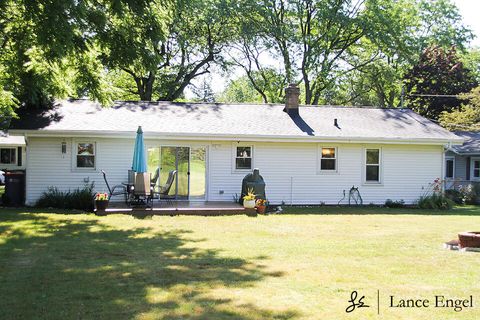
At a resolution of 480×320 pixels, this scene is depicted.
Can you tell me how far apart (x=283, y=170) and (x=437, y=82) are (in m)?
22.5

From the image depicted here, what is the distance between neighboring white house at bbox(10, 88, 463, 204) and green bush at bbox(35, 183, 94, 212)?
0.31 metres

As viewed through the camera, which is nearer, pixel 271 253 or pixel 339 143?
pixel 271 253

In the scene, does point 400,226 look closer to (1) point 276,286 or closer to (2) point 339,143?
(2) point 339,143

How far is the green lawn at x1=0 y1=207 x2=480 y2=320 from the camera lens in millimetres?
5512

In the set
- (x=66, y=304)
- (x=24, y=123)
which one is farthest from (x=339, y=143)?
(x=66, y=304)

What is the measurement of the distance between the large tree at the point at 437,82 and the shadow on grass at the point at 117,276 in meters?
29.7

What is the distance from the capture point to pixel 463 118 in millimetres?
30156

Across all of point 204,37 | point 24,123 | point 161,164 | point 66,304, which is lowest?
point 66,304

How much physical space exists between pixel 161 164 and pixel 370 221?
302 inches

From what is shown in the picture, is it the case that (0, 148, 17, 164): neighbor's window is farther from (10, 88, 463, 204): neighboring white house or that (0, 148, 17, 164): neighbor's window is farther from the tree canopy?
(10, 88, 463, 204): neighboring white house

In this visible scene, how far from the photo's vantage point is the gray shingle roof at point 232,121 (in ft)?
56.0

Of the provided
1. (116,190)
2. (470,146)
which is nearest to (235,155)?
(116,190)

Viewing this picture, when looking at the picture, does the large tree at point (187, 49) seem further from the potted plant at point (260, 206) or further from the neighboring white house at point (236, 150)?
the potted plant at point (260, 206)

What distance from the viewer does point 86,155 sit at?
1694cm
